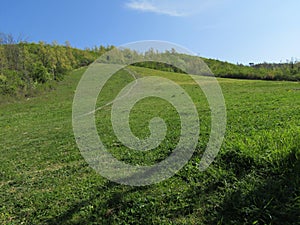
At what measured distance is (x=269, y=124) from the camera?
7.64m

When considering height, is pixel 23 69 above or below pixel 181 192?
above

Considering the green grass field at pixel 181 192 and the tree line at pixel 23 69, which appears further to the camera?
the tree line at pixel 23 69

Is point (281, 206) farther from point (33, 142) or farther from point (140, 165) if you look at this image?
point (33, 142)

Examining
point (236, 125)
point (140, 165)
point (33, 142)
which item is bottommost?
point (33, 142)

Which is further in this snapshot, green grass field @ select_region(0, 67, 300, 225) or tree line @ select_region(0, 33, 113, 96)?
tree line @ select_region(0, 33, 113, 96)

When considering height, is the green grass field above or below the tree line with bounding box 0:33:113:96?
below

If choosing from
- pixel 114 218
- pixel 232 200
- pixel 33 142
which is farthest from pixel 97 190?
pixel 33 142

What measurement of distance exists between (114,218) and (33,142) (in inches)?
349

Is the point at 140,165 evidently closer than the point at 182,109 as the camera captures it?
Yes

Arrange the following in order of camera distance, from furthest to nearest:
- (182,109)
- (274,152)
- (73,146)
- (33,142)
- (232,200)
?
(182,109), (33,142), (73,146), (274,152), (232,200)

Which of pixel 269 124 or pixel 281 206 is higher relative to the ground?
pixel 269 124

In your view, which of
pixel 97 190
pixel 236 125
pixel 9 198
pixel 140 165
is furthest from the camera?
pixel 236 125

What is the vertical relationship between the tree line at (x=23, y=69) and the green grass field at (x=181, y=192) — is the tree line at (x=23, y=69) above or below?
above

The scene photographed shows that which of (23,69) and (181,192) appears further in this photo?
(23,69)
